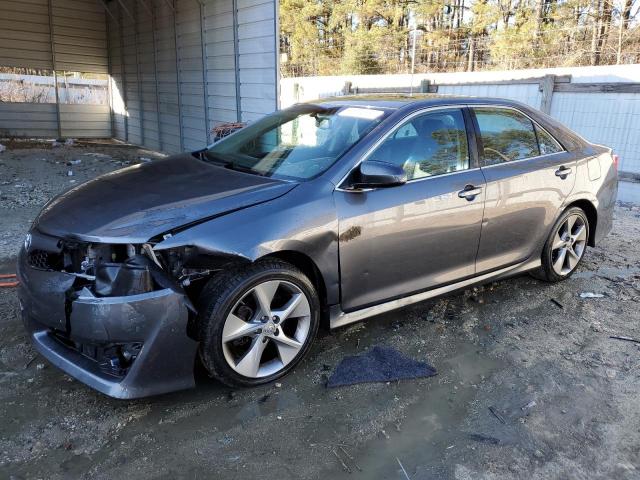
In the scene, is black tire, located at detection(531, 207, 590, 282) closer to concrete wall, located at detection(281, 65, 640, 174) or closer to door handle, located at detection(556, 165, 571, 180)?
door handle, located at detection(556, 165, 571, 180)

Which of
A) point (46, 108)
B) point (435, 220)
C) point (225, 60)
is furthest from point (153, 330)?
point (46, 108)

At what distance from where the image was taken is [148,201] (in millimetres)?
2912

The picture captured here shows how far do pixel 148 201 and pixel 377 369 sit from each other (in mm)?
1708

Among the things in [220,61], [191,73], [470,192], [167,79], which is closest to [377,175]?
[470,192]

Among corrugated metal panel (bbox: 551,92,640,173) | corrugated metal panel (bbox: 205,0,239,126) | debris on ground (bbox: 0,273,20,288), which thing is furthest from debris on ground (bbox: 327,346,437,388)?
corrugated metal panel (bbox: 205,0,239,126)

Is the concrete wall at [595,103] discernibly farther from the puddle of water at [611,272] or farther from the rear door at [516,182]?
the rear door at [516,182]

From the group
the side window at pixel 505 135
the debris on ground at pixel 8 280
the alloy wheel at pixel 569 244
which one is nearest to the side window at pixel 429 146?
the side window at pixel 505 135

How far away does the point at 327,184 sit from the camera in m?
3.05

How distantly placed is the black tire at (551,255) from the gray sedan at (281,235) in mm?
80

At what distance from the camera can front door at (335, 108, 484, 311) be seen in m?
3.12

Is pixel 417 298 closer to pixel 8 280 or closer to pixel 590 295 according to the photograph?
pixel 590 295

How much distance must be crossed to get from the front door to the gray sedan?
0.03 feet

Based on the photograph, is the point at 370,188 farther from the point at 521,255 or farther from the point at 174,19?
the point at 174,19

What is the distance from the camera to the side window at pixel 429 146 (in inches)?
133
